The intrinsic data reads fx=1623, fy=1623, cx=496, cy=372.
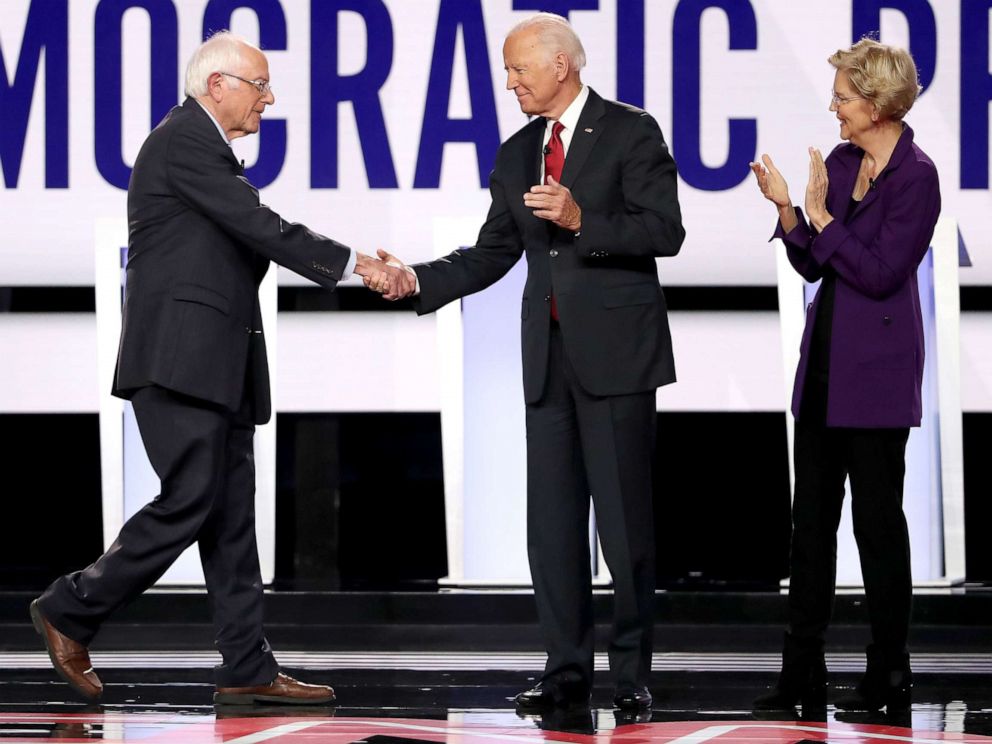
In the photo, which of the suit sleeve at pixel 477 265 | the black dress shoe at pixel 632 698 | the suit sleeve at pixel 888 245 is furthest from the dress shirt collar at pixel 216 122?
the black dress shoe at pixel 632 698

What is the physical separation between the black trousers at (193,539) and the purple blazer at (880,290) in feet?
4.15

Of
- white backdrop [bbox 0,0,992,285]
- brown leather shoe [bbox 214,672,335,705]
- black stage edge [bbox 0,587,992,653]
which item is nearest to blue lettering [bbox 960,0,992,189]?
white backdrop [bbox 0,0,992,285]

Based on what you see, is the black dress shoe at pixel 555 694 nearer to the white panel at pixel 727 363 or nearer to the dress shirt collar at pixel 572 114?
the dress shirt collar at pixel 572 114

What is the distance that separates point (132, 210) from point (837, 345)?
5.12 ft

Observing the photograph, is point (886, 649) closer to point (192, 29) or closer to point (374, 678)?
point (374, 678)

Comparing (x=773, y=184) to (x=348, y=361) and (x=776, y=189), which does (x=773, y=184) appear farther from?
(x=348, y=361)

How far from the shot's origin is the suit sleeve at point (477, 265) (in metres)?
3.77

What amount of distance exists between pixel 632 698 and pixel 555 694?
0.57 feet

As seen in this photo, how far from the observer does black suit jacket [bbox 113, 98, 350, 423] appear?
347 cm

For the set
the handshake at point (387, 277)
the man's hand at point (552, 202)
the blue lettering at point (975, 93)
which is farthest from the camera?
the blue lettering at point (975, 93)

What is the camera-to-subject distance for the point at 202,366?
3471 mm

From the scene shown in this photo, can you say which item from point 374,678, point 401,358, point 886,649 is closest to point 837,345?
point 886,649

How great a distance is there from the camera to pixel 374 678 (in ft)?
12.8

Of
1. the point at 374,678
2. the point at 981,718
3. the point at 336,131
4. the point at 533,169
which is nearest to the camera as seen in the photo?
the point at 981,718
